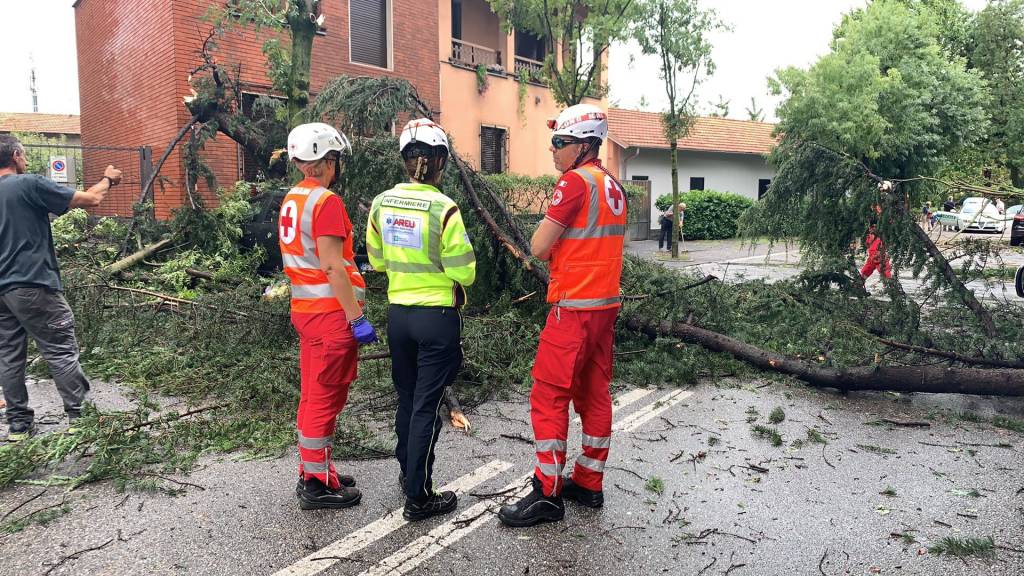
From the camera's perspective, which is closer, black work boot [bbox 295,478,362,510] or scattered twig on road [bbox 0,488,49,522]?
Result: scattered twig on road [bbox 0,488,49,522]

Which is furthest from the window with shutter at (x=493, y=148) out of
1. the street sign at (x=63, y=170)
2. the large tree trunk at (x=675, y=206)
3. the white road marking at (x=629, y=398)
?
the white road marking at (x=629, y=398)

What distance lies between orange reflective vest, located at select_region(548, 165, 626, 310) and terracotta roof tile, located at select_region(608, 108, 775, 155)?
23.3 meters

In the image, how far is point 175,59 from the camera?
528 inches

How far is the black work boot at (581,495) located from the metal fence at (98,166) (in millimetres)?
11912

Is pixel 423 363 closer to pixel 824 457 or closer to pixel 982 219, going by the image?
pixel 824 457

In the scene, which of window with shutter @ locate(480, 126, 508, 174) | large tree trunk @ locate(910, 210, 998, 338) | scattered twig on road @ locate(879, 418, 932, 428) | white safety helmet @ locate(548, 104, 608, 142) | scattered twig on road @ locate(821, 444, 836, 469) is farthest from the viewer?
window with shutter @ locate(480, 126, 508, 174)

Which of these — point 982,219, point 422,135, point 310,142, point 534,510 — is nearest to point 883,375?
point 982,219

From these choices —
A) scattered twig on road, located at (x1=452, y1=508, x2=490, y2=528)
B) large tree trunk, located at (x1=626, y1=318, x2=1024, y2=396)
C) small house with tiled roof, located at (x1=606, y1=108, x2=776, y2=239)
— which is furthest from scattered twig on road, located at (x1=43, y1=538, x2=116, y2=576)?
small house with tiled roof, located at (x1=606, y1=108, x2=776, y2=239)

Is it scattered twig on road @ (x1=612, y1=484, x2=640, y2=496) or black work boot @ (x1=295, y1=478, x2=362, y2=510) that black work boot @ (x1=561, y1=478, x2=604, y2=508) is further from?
black work boot @ (x1=295, y1=478, x2=362, y2=510)

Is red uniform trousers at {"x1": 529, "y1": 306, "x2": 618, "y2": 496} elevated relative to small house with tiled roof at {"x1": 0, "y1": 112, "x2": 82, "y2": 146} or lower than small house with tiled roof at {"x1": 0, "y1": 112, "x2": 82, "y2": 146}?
lower

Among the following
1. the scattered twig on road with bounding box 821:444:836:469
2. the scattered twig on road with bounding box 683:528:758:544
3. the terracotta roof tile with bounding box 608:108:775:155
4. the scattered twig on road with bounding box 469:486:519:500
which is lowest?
the scattered twig on road with bounding box 683:528:758:544

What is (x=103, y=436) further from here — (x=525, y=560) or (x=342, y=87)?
(x=342, y=87)

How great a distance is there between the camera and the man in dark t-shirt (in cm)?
449

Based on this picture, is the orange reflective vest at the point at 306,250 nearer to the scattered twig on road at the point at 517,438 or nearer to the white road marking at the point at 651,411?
the scattered twig on road at the point at 517,438
